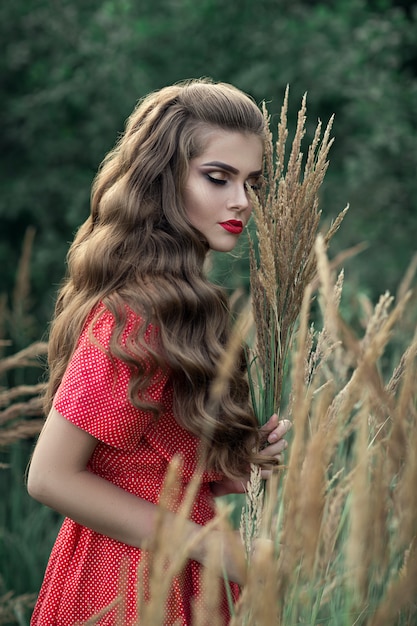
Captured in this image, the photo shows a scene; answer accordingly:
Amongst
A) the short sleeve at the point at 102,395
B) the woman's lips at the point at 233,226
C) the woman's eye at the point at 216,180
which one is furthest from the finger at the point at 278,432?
the woman's eye at the point at 216,180

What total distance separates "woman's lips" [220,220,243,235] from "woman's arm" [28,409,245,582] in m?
0.58

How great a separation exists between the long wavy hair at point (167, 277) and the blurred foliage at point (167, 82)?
290 cm

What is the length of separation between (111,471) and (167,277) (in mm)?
440

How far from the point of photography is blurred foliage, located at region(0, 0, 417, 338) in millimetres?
4883

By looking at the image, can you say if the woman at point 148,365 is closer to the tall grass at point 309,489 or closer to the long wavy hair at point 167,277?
the long wavy hair at point 167,277

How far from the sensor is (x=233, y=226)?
1839 mm

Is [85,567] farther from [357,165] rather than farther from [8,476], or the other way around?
[357,165]

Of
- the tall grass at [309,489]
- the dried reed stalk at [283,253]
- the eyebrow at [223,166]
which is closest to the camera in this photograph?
the tall grass at [309,489]

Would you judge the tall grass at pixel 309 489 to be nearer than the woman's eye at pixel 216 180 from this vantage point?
Yes

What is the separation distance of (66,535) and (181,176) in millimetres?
873

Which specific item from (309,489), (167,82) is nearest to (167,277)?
(309,489)

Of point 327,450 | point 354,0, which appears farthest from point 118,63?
point 327,450

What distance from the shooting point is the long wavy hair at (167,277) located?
65.1 inches

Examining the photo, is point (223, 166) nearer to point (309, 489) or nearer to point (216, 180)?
point (216, 180)
